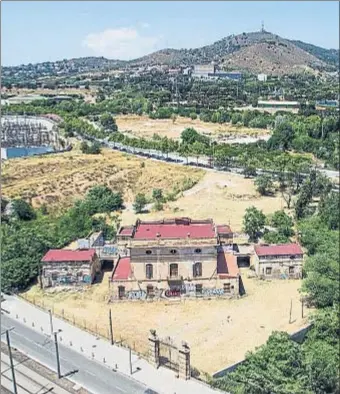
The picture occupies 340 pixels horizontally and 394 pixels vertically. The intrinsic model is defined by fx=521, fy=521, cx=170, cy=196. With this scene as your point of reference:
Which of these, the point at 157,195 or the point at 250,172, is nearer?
the point at 157,195

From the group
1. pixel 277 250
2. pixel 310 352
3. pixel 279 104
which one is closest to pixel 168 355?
pixel 310 352

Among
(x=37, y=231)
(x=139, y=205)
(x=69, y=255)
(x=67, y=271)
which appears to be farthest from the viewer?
(x=139, y=205)

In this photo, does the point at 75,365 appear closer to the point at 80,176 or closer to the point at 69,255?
the point at 69,255

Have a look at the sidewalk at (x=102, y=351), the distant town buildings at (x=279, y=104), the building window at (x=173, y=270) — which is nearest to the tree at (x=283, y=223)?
the building window at (x=173, y=270)

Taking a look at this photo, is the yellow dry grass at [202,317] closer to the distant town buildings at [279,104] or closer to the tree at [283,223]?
the tree at [283,223]

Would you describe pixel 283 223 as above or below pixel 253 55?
below

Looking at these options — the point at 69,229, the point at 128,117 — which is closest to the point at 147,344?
the point at 69,229

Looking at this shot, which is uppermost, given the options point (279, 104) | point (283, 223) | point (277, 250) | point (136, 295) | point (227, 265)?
point (279, 104)

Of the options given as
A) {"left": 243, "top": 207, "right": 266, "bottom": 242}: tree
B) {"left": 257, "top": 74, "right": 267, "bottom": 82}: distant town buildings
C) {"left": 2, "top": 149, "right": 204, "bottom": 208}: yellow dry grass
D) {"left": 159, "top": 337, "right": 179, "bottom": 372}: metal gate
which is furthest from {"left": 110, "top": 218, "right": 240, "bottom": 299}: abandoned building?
{"left": 257, "top": 74, "right": 267, "bottom": 82}: distant town buildings
